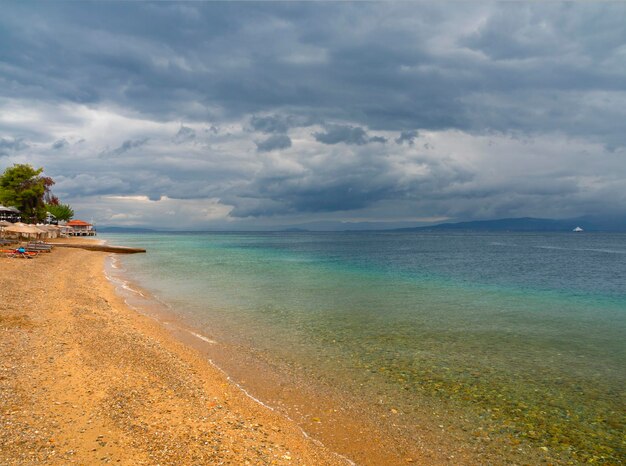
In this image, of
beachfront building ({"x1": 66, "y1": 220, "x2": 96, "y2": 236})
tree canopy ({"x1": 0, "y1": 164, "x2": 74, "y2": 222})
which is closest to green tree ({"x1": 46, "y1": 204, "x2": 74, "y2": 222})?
beachfront building ({"x1": 66, "y1": 220, "x2": 96, "y2": 236})

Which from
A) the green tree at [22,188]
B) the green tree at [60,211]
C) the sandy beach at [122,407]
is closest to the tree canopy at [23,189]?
the green tree at [22,188]

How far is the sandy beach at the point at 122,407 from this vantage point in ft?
25.0

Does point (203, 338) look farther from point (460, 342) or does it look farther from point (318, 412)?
point (460, 342)

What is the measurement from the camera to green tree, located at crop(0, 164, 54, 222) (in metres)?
89.4

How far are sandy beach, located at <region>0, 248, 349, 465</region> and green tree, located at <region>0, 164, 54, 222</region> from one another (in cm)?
9234

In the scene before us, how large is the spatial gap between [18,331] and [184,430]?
10.4 m

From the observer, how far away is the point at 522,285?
40.5m

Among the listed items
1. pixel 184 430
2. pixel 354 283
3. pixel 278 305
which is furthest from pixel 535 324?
pixel 184 430

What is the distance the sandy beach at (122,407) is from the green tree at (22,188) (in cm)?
9234

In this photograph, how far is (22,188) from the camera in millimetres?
91875

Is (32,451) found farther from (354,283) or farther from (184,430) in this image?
(354,283)

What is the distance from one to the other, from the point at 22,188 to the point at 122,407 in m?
106

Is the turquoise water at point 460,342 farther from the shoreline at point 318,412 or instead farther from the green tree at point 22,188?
the green tree at point 22,188

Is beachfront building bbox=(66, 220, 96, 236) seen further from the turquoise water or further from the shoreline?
the shoreline
